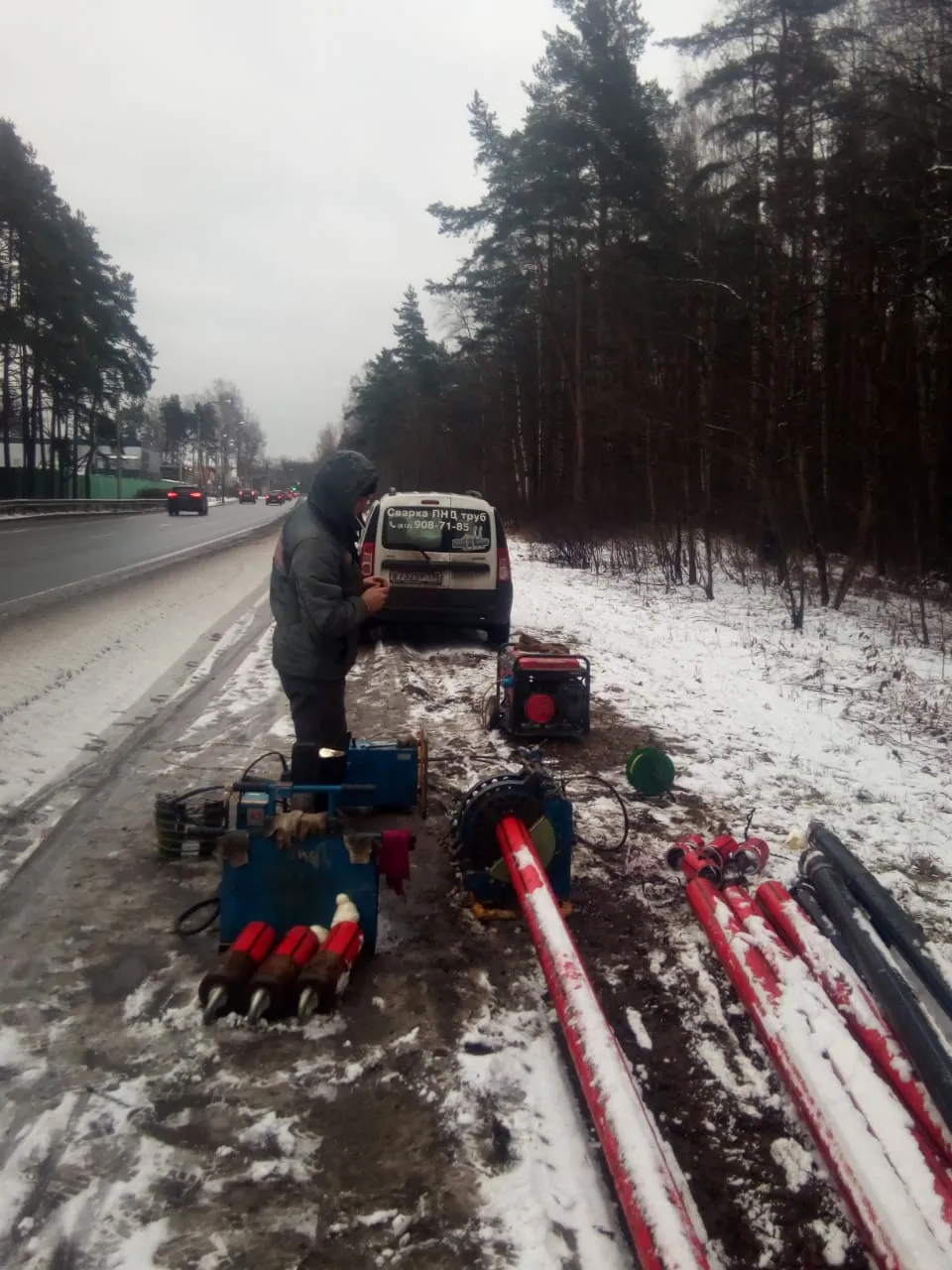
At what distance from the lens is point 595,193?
2498 cm

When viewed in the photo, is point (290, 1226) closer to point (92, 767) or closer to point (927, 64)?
point (92, 767)

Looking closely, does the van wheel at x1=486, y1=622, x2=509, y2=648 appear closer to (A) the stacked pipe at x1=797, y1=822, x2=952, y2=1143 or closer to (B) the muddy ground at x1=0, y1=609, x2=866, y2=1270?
(B) the muddy ground at x1=0, y1=609, x2=866, y2=1270

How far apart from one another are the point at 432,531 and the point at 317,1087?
8065 millimetres

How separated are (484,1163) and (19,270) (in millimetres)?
45551

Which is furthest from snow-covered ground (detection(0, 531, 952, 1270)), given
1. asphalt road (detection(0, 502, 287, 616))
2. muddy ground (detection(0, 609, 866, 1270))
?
asphalt road (detection(0, 502, 287, 616))

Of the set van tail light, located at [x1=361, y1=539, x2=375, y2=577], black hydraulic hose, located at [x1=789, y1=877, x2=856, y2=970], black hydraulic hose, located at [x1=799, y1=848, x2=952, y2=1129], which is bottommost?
black hydraulic hose, located at [x1=789, y1=877, x2=856, y2=970]

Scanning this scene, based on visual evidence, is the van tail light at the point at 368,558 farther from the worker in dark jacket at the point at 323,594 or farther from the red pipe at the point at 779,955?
the red pipe at the point at 779,955

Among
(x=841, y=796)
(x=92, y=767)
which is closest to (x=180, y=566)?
(x=92, y=767)

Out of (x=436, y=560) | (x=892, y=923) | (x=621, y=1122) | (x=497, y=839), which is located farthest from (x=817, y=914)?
(x=436, y=560)

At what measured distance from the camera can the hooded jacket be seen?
4188mm

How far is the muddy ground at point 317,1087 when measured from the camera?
2.35 m

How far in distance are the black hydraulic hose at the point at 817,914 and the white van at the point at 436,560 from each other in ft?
21.7

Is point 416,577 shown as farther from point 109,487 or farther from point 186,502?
point 109,487

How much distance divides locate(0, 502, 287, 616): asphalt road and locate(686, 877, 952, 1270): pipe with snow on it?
1105cm
